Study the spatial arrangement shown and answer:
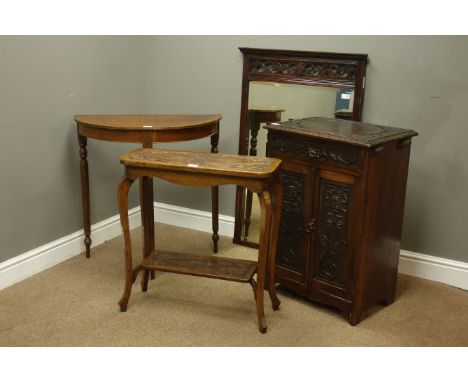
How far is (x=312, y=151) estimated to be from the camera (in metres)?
2.41

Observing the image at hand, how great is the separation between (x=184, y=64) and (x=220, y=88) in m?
0.27

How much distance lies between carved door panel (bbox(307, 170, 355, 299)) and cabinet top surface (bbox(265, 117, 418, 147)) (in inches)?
6.3

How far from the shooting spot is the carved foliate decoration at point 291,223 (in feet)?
8.25

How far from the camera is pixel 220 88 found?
322 centimetres

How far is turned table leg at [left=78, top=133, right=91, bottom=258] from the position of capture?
2.87 meters

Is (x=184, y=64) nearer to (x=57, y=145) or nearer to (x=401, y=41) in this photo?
(x=57, y=145)

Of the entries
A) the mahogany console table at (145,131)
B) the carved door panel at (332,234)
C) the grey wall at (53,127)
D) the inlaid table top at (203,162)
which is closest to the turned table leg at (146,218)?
the mahogany console table at (145,131)

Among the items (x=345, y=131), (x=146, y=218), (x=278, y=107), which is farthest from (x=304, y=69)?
(x=146, y=218)

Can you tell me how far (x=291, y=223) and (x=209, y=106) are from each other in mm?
1036

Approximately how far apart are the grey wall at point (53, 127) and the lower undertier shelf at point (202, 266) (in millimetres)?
676

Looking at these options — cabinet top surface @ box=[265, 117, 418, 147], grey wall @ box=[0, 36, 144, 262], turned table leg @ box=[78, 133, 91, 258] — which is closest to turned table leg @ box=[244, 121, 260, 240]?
cabinet top surface @ box=[265, 117, 418, 147]

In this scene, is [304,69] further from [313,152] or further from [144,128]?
[144,128]

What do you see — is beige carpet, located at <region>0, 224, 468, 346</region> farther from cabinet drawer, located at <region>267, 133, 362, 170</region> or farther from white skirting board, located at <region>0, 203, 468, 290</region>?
cabinet drawer, located at <region>267, 133, 362, 170</region>

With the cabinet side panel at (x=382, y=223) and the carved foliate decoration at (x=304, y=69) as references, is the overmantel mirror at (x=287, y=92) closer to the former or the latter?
the carved foliate decoration at (x=304, y=69)
